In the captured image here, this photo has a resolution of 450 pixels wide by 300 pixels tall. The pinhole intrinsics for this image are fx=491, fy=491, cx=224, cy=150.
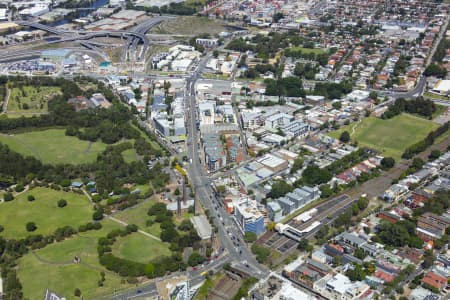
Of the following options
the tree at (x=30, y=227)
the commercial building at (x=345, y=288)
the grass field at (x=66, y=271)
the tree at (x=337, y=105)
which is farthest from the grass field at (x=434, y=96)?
the tree at (x=30, y=227)

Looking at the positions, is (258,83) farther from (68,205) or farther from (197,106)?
(68,205)

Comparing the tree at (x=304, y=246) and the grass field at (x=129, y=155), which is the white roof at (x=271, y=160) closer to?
the tree at (x=304, y=246)

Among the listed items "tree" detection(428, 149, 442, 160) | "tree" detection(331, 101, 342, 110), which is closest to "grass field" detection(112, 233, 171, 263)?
"tree" detection(428, 149, 442, 160)

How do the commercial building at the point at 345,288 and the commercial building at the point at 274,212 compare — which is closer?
the commercial building at the point at 345,288

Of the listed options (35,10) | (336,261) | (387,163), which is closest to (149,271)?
(336,261)

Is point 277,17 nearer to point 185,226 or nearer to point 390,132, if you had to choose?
point 390,132
